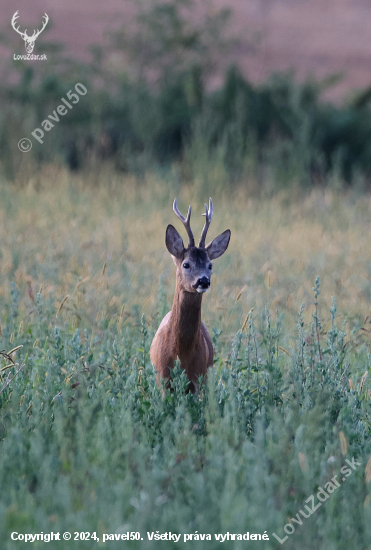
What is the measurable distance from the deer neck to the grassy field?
222 millimetres

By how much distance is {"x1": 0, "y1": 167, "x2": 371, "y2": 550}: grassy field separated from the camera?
7.18 ft

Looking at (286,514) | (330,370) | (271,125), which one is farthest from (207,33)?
(286,514)

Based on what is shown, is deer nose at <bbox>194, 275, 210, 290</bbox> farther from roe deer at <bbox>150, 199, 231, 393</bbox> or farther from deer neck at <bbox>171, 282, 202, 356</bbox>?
deer neck at <bbox>171, 282, 202, 356</bbox>

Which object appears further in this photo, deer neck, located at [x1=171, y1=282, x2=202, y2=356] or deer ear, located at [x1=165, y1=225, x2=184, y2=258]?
deer ear, located at [x1=165, y1=225, x2=184, y2=258]

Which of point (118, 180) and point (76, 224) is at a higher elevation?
point (118, 180)

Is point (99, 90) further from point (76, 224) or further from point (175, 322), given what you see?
point (175, 322)

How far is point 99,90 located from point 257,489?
13.6 m

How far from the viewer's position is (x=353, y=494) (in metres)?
2.48

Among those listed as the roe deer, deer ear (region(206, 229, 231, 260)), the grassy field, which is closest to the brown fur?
the roe deer

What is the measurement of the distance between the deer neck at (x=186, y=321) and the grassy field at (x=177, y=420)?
0.22 metres

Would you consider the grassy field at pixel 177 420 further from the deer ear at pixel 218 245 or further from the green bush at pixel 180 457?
the deer ear at pixel 218 245

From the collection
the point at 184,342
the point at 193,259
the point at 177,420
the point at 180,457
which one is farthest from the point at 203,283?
the point at 180,457

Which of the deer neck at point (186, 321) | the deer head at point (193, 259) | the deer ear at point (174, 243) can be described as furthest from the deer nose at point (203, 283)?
the deer ear at point (174, 243)

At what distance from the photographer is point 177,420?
2756 millimetres
